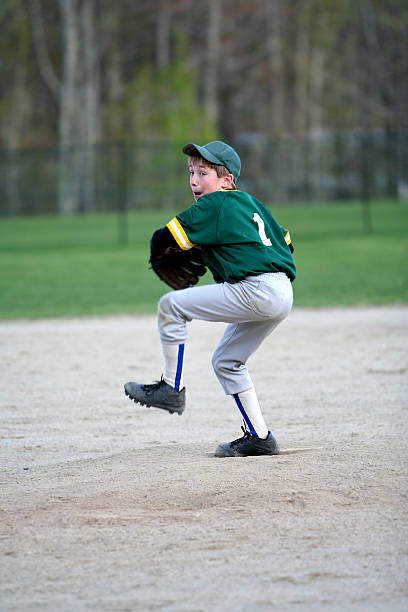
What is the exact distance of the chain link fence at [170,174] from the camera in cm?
2805

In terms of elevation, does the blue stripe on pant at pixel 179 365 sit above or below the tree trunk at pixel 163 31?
below

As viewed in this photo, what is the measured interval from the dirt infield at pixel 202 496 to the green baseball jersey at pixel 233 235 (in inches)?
38.6

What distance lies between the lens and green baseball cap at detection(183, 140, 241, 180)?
13.7ft

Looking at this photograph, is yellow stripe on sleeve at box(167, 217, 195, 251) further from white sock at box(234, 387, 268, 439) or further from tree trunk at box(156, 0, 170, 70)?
tree trunk at box(156, 0, 170, 70)

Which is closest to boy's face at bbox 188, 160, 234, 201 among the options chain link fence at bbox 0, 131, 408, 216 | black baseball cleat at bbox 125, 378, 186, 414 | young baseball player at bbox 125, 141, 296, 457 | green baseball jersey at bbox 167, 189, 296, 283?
young baseball player at bbox 125, 141, 296, 457

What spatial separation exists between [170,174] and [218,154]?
83.0 feet

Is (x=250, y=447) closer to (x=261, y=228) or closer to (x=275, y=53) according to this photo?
(x=261, y=228)

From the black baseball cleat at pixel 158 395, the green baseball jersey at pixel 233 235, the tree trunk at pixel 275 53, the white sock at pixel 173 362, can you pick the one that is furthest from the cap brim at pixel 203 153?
the tree trunk at pixel 275 53

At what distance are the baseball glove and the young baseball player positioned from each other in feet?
0.21

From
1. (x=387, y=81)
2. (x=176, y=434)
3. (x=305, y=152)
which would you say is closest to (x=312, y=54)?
(x=387, y=81)

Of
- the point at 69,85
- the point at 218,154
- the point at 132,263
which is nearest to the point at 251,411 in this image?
the point at 218,154

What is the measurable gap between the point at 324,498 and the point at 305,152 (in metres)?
27.9

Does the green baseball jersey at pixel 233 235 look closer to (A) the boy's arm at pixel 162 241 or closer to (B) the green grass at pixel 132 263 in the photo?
(A) the boy's arm at pixel 162 241

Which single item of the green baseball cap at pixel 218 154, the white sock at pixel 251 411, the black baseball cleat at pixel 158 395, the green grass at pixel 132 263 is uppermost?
the green baseball cap at pixel 218 154
